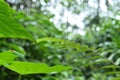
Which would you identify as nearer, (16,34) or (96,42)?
(16,34)

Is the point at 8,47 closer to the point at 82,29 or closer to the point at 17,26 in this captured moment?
the point at 17,26

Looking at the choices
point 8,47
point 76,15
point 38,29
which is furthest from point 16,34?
point 76,15

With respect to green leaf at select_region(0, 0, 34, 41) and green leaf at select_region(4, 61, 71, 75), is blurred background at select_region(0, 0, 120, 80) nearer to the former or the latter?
green leaf at select_region(4, 61, 71, 75)

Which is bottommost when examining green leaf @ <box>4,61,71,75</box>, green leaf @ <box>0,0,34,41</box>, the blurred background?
the blurred background

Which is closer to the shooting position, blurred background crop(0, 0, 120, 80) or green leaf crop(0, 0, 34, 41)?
green leaf crop(0, 0, 34, 41)

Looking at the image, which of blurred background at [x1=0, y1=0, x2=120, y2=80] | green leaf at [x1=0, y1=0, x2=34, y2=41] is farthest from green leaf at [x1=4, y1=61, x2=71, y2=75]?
blurred background at [x1=0, y1=0, x2=120, y2=80]

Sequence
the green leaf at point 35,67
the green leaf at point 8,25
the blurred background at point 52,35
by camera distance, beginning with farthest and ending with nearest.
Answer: the blurred background at point 52,35 < the green leaf at point 35,67 < the green leaf at point 8,25

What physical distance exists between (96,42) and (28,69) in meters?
3.19

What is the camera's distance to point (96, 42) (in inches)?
151

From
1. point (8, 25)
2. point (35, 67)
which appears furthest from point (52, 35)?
point (8, 25)

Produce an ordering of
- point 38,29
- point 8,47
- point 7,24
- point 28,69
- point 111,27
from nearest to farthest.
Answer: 1. point 7,24
2. point 28,69
3. point 8,47
4. point 38,29
5. point 111,27

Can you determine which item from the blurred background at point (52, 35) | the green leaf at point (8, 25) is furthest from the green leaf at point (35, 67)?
the blurred background at point (52, 35)

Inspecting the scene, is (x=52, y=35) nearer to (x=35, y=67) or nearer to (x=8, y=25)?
(x=35, y=67)

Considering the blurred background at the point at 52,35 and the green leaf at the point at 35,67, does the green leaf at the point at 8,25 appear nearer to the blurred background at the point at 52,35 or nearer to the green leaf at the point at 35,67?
the green leaf at the point at 35,67
